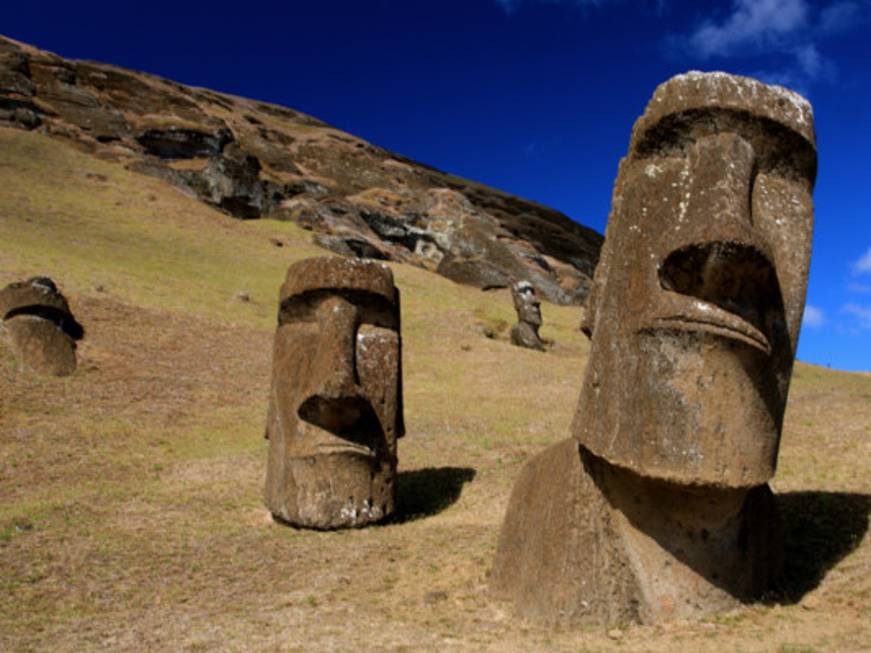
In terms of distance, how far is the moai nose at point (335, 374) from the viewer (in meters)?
8.75

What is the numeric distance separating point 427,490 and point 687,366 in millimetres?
6963

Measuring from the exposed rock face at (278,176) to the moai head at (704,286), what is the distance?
37.0m

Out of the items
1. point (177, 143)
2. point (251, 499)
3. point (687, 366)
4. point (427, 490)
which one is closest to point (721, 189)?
point (687, 366)

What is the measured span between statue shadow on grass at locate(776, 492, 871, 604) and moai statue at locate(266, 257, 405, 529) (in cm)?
460

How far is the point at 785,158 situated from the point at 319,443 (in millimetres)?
5961

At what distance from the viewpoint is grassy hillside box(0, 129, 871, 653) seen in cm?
570

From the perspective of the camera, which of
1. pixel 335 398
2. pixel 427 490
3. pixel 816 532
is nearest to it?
pixel 816 532

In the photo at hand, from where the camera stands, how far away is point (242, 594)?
708 centimetres

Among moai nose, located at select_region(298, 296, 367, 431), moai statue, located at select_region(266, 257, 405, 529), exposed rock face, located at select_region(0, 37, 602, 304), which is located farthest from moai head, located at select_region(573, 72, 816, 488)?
exposed rock face, located at select_region(0, 37, 602, 304)

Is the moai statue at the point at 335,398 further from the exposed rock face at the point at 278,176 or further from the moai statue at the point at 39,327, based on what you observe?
the exposed rock face at the point at 278,176

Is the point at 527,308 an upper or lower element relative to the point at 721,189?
upper

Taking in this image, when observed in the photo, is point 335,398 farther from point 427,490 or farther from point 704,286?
point 704,286

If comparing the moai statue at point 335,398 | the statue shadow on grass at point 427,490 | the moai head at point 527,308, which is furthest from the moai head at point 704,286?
the moai head at point 527,308

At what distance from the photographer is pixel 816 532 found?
21.9 feet
